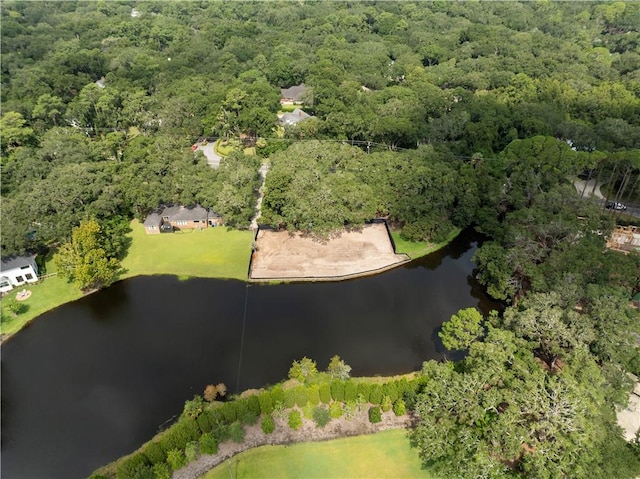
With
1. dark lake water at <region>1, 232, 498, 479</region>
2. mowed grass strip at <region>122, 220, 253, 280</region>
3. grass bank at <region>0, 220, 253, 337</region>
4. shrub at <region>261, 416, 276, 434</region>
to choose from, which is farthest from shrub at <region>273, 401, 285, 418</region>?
grass bank at <region>0, 220, 253, 337</region>

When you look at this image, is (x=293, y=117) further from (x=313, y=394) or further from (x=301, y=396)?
(x=301, y=396)

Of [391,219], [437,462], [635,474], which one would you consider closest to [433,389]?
[437,462]

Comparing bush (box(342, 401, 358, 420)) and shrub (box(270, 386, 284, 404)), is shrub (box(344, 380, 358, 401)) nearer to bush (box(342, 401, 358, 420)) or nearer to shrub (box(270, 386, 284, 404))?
bush (box(342, 401, 358, 420))

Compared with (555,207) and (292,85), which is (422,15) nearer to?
(292,85)

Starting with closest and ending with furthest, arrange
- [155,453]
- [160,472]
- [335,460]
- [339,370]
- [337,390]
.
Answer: [160,472]
[155,453]
[335,460]
[337,390]
[339,370]

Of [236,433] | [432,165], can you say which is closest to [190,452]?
[236,433]
